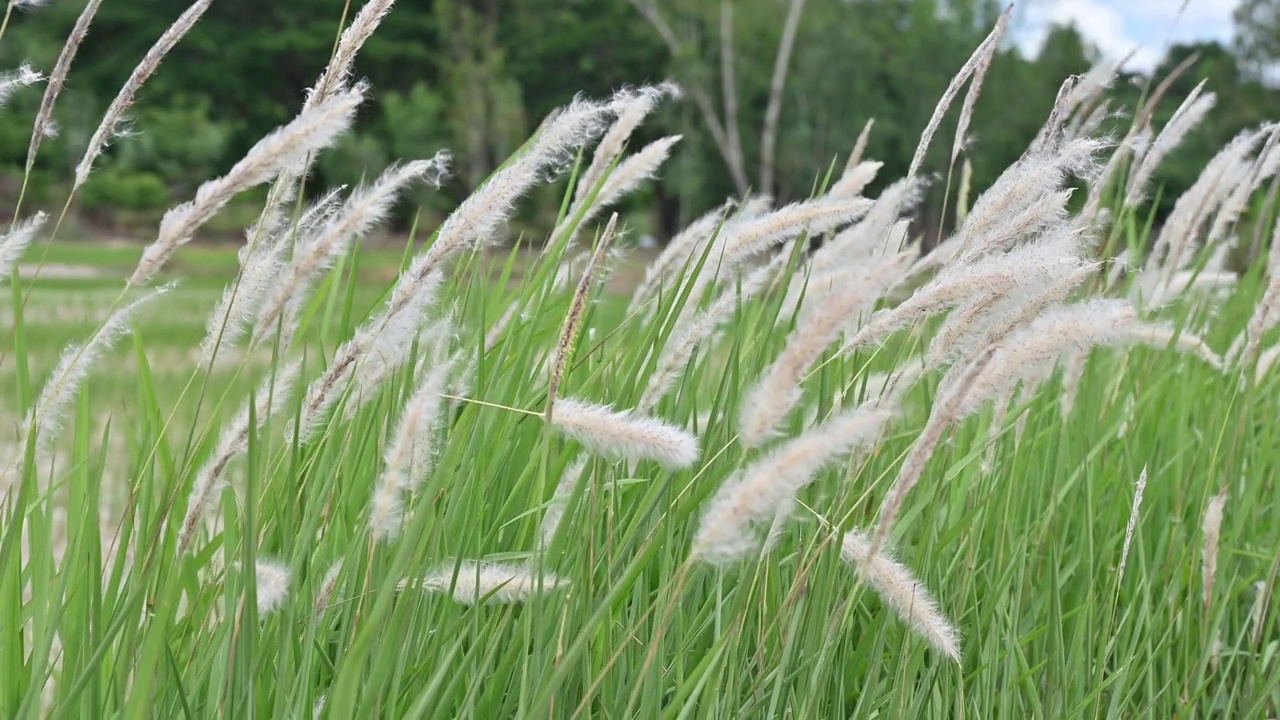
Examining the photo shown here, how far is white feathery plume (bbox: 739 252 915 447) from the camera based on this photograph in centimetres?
74

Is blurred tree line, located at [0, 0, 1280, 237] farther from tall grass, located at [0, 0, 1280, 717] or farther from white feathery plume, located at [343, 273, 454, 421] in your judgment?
white feathery plume, located at [343, 273, 454, 421]

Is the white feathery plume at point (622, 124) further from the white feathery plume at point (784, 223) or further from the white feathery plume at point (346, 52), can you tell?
the white feathery plume at point (346, 52)

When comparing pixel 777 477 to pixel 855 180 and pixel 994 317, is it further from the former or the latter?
pixel 855 180

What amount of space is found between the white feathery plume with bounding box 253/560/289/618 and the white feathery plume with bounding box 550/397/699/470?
247mm

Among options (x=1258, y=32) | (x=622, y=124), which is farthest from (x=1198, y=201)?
(x=1258, y=32)

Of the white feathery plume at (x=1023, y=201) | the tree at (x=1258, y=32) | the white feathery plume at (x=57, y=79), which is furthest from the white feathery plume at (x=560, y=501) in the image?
the tree at (x=1258, y=32)

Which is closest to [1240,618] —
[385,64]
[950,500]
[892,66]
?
[950,500]

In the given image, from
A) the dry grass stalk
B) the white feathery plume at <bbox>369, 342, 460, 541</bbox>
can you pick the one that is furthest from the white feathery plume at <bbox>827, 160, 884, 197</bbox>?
the white feathery plume at <bbox>369, 342, 460, 541</bbox>

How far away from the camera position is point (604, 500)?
4.19ft

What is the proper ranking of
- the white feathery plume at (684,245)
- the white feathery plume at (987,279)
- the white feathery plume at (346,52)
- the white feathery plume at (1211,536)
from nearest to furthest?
the white feathery plume at (987,279) < the white feathery plume at (346,52) < the white feathery plume at (1211,536) < the white feathery plume at (684,245)

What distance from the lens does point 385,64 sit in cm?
4078

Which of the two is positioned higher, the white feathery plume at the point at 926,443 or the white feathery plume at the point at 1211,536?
the white feathery plume at the point at 926,443

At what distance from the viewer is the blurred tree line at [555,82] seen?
107 feet

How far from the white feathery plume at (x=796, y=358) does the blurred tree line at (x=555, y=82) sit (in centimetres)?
2991
